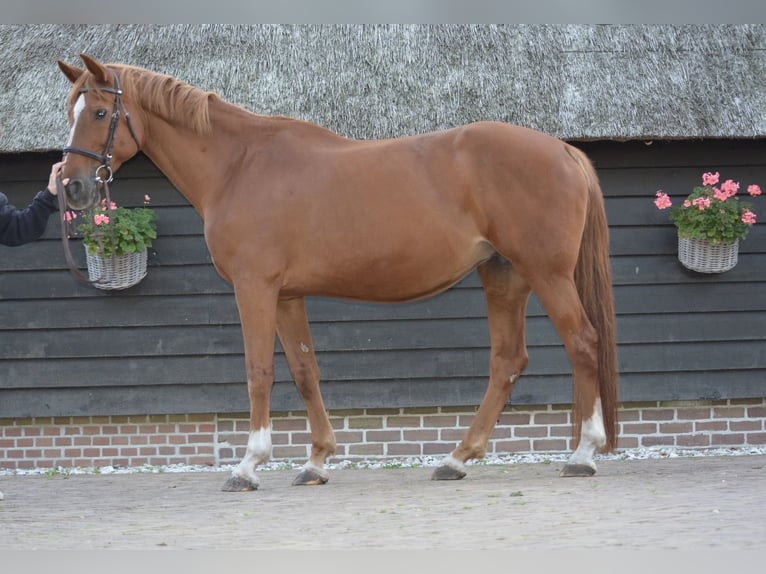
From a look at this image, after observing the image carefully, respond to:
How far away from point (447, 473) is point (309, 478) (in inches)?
30.1

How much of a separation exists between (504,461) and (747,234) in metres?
2.38

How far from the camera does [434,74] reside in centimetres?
710

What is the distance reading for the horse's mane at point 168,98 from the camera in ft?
17.8

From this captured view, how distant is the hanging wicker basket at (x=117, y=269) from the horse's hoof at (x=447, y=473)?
2.71 meters

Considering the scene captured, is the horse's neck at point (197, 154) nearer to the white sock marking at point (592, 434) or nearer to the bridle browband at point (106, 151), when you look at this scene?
the bridle browband at point (106, 151)

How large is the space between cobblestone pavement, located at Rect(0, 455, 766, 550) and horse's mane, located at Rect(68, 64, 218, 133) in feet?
6.64

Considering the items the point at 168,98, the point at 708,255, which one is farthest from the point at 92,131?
the point at 708,255

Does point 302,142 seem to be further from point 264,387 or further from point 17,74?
point 17,74

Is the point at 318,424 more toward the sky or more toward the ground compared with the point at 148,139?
more toward the ground

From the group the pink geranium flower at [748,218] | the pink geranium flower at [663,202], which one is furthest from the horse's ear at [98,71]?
the pink geranium flower at [748,218]

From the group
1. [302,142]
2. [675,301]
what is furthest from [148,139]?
[675,301]

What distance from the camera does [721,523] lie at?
360 centimetres

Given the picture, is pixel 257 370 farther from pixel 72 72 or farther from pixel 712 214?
pixel 712 214

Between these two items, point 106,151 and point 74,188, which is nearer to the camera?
point 74,188
